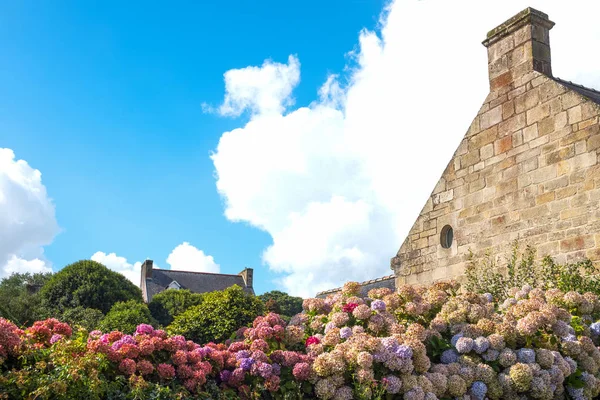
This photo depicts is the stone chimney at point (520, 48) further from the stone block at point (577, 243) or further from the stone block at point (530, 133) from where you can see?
the stone block at point (577, 243)

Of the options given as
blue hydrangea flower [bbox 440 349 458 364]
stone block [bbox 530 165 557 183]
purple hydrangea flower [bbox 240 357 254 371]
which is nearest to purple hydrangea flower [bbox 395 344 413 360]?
blue hydrangea flower [bbox 440 349 458 364]

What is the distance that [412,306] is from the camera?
6.26m

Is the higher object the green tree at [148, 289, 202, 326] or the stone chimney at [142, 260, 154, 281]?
the stone chimney at [142, 260, 154, 281]

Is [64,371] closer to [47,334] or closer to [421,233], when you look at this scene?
[47,334]

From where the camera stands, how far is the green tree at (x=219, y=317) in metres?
10.1

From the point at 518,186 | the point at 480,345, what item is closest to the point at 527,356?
the point at 480,345

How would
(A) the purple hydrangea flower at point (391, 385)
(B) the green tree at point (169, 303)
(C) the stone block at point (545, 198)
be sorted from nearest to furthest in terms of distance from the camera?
1. (A) the purple hydrangea flower at point (391, 385)
2. (C) the stone block at point (545, 198)
3. (B) the green tree at point (169, 303)

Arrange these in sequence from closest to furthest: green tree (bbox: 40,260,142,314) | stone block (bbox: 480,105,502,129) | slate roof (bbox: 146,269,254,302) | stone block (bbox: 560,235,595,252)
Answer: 1. stone block (bbox: 560,235,595,252)
2. stone block (bbox: 480,105,502,129)
3. green tree (bbox: 40,260,142,314)
4. slate roof (bbox: 146,269,254,302)

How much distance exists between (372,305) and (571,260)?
159 inches

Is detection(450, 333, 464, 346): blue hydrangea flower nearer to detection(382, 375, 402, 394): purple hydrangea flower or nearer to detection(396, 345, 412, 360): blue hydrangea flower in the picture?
detection(396, 345, 412, 360): blue hydrangea flower

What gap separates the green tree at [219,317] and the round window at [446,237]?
11.1 feet

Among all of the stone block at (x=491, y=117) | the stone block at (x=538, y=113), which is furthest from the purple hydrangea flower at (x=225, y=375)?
the stone block at (x=491, y=117)

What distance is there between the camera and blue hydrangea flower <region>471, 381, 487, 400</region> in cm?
557

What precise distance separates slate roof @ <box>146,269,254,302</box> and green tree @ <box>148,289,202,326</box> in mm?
10770
